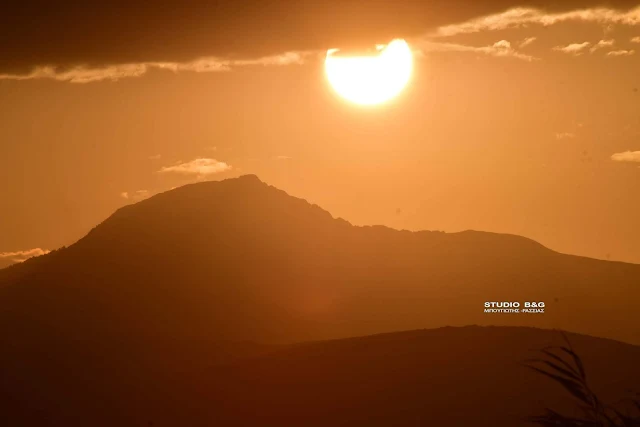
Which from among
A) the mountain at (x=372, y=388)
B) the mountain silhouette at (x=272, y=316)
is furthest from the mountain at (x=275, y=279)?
the mountain at (x=372, y=388)

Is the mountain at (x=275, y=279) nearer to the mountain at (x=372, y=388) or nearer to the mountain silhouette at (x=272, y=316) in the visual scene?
the mountain silhouette at (x=272, y=316)

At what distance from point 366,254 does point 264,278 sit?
26.5m

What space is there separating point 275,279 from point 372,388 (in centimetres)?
10771

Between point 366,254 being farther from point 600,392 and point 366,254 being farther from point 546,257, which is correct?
point 600,392

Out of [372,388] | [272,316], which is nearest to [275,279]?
[272,316]

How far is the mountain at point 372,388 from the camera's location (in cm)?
4534

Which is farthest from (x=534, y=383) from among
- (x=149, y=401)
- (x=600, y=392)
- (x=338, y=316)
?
(x=338, y=316)

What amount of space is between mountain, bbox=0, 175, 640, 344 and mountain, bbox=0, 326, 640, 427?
54.6 m

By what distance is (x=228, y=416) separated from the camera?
5097cm

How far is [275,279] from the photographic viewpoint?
156m

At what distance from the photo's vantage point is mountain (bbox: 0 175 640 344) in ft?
443

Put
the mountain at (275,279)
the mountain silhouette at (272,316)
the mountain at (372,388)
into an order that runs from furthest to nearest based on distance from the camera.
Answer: the mountain at (275,279) → the mountain silhouette at (272,316) → the mountain at (372,388)

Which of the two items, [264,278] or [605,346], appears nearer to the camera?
[605,346]

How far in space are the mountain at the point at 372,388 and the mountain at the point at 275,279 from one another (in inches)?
2148
